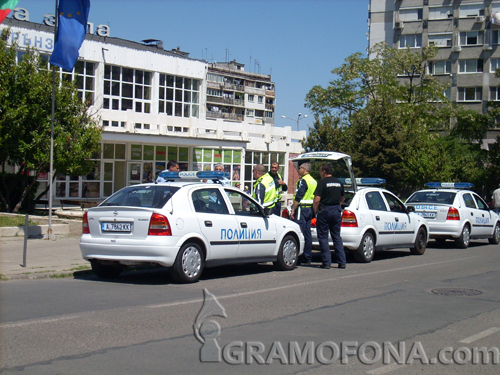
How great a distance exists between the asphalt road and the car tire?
0.65 ft

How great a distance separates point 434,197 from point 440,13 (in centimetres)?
4555

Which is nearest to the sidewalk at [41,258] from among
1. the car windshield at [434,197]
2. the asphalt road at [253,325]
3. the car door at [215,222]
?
the asphalt road at [253,325]

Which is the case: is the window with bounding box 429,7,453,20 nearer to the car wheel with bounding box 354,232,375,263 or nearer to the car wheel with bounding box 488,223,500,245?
the car wheel with bounding box 488,223,500,245

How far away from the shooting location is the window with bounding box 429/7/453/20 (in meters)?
57.7

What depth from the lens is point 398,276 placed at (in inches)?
431

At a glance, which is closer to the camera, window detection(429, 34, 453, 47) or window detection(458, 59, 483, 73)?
window detection(458, 59, 483, 73)

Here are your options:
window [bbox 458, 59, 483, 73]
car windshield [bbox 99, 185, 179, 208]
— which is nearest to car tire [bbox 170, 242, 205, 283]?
car windshield [bbox 99, 185, 179, 208]

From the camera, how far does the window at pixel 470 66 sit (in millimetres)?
56344

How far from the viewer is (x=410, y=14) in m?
59.3

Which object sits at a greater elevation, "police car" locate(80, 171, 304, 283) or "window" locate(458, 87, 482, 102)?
"window" locate(458, 87, 482, 102)

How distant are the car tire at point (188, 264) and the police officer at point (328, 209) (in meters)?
2.93

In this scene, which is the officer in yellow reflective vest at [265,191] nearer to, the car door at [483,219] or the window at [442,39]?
the car door at [483,219]

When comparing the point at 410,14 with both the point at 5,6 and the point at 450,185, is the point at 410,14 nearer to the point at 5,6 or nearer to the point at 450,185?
the point at 450,185

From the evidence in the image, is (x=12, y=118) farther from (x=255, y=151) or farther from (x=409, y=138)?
(x=255, y=151)
